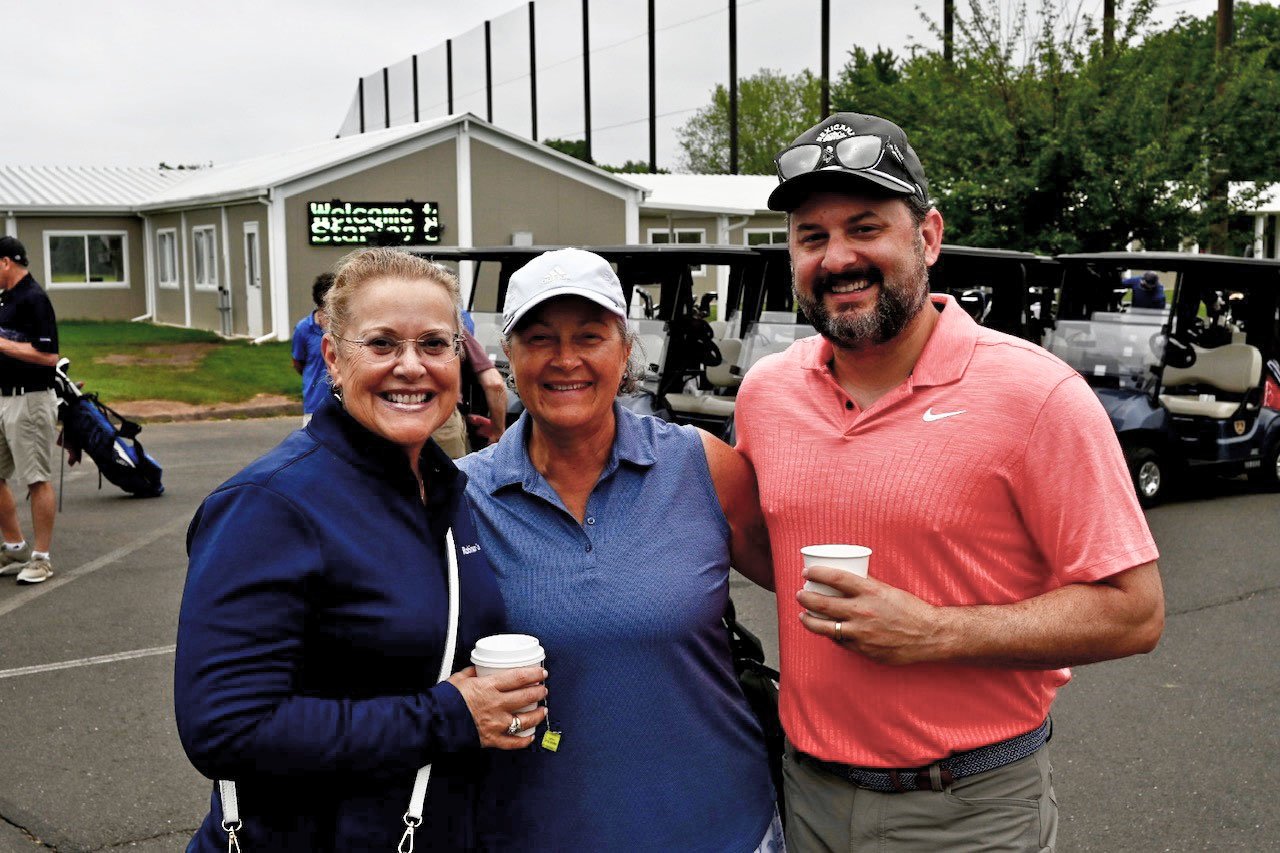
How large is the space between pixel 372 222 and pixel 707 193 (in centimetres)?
1100

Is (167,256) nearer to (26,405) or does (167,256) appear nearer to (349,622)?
(26,405)

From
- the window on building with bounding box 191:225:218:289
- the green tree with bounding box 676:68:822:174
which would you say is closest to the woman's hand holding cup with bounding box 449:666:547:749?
the window on building with bounding box 191:225:218:289

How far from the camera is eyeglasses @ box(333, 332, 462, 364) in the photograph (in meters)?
2.15

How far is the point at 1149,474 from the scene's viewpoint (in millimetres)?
10234

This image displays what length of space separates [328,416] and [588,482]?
57 cm

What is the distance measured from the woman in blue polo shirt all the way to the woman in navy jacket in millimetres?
183

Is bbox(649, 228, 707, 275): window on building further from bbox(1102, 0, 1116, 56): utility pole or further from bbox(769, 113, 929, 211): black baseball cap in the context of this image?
bbox(769, 113, 929, 211): black baseball cap

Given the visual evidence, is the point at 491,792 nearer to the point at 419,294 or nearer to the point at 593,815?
the point at 593,815

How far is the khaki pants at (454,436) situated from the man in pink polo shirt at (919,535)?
529 centimetres

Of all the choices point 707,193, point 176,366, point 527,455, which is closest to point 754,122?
point 707,193

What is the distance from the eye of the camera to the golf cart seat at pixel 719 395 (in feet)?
34.3

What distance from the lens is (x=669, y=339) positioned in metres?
10.7

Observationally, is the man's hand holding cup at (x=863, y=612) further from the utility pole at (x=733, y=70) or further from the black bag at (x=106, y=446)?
the utility pole at (x=733, y=70)

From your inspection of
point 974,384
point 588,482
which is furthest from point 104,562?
point 974,384
